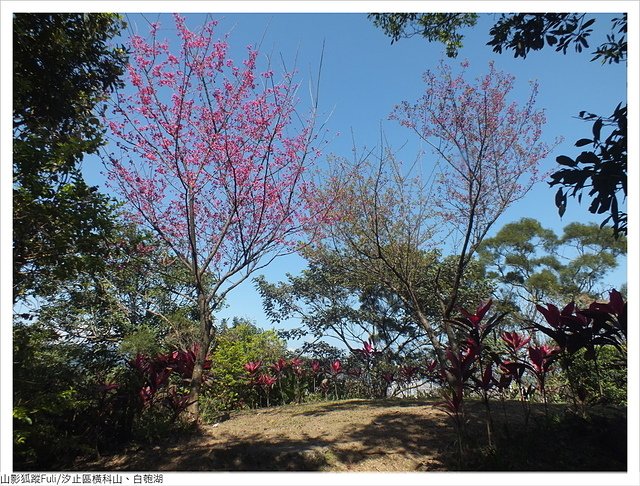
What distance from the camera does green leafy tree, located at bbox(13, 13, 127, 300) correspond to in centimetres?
312

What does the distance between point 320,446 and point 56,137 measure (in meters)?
3.68

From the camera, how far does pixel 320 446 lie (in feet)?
10.1

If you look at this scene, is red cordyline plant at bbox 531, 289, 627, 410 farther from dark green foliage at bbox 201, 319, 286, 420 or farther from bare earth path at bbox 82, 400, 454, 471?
dark green foliage at bbox 201, 319, 286, 420

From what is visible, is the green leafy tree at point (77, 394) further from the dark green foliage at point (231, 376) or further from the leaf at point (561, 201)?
the leaf at point (561, 201)

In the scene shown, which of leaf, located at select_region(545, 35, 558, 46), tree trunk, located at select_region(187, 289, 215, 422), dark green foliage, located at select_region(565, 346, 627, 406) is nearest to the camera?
leaf, located at select_region(545, 35, 558, 46)

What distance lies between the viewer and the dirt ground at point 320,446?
2.82 m

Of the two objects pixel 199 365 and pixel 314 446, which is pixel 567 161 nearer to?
pixel 314 446

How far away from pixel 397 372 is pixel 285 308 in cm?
320

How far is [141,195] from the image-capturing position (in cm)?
502

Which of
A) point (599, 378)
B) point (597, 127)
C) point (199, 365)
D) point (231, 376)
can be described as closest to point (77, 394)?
point (199, 365)

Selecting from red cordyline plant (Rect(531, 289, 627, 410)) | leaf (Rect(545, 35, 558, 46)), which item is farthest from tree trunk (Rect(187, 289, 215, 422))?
leaf (Rect(545, 35, 558, 46))

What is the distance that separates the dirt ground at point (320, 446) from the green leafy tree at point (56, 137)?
171cm

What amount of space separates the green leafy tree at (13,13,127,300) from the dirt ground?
67.1 inches

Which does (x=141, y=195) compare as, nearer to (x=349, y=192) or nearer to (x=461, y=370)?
(x=349, y=192)
